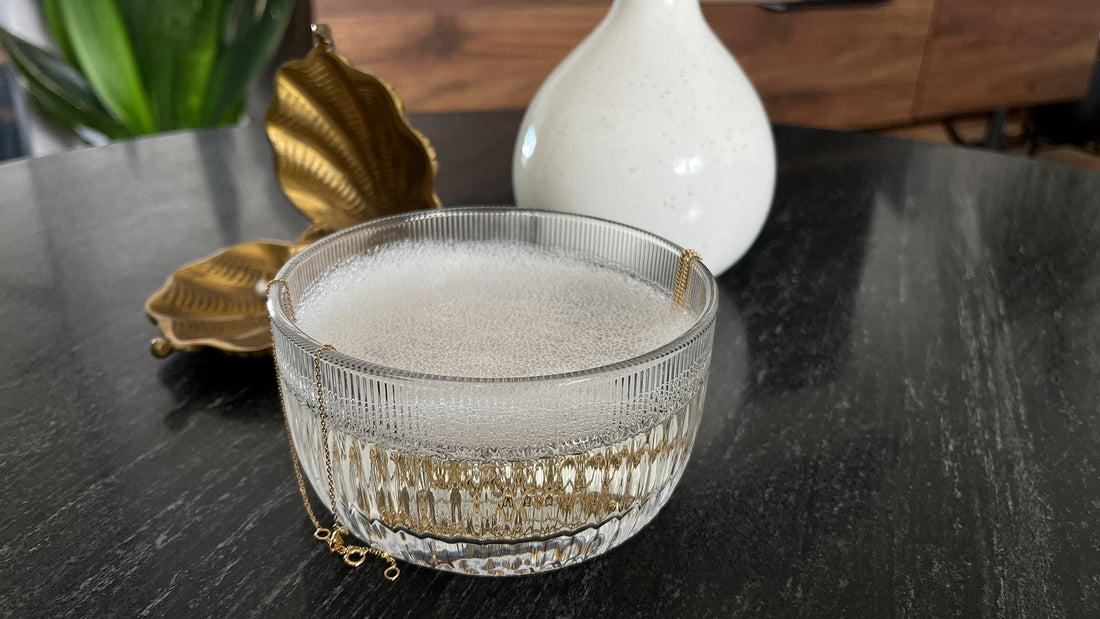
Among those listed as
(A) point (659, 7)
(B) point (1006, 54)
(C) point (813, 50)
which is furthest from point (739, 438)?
(B) point (1006, 54)

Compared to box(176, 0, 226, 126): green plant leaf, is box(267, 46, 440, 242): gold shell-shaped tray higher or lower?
higher

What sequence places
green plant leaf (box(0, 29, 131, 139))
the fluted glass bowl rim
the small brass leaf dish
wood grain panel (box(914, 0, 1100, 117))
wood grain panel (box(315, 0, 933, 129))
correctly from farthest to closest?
1. wood grain panel (box(914, 0, 1100, 117))
2. wood grain panel (box(315, 0, 933, 129))
3. green plant leaf (box(0, 29, 131, 139))
4. the small brass leaf dish
5. the fluted glass bowl rim

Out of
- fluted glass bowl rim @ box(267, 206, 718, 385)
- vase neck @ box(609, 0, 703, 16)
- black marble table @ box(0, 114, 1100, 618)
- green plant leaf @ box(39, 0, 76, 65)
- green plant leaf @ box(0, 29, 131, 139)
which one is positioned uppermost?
vase neck @ box(609, 0, 703, 16)

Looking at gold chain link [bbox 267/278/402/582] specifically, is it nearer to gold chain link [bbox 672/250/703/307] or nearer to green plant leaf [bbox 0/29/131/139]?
gold chain link [bbox 672/250/703/307]

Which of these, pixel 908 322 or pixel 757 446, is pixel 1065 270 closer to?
pixel 908 322

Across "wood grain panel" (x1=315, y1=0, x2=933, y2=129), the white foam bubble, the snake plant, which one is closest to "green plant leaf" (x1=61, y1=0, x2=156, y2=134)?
the snake plant

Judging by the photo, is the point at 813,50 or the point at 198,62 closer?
the point at 198,62

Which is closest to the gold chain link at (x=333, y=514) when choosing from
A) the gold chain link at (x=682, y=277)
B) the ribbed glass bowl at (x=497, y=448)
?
the ribbed glass bowl at (x=497, y=448)

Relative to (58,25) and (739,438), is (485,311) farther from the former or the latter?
(58,25)
